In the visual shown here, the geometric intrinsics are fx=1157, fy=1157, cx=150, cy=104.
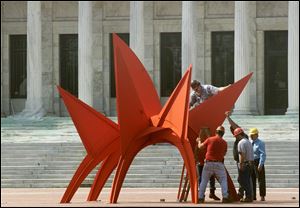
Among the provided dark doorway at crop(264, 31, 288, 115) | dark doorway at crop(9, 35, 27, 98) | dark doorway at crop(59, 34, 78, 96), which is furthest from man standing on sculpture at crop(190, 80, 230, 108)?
dark doorway at crop(9, 35, 27, 98)

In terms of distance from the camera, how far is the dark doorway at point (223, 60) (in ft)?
199

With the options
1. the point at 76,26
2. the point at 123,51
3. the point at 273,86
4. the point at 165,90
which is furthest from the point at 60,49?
the point at 123,51

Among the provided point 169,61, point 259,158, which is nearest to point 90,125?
point 259,158

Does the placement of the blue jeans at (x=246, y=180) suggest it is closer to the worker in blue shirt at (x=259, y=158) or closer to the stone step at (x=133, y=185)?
the worker in blue shirt at (x=259, y=158)

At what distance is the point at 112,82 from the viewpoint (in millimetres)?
62219

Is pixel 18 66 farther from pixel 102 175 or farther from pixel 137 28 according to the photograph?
pixel 102 175

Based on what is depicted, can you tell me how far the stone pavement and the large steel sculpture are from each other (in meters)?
1.03

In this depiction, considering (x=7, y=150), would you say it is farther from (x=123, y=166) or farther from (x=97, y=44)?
(x=123, y=166)

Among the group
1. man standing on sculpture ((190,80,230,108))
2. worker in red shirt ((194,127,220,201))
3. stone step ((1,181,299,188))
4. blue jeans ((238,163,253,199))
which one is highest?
man standing on sculpture ((190,80,230,108))

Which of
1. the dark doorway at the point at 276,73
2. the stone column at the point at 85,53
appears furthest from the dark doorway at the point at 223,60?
the stone column at the point at 85,53

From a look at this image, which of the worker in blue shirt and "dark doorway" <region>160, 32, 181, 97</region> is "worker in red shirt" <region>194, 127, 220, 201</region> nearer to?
the worker in blue shirt

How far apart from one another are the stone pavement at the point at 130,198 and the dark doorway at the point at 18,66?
76.6 feet

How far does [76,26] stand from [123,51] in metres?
34.0

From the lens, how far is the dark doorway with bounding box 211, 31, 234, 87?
6069cm
